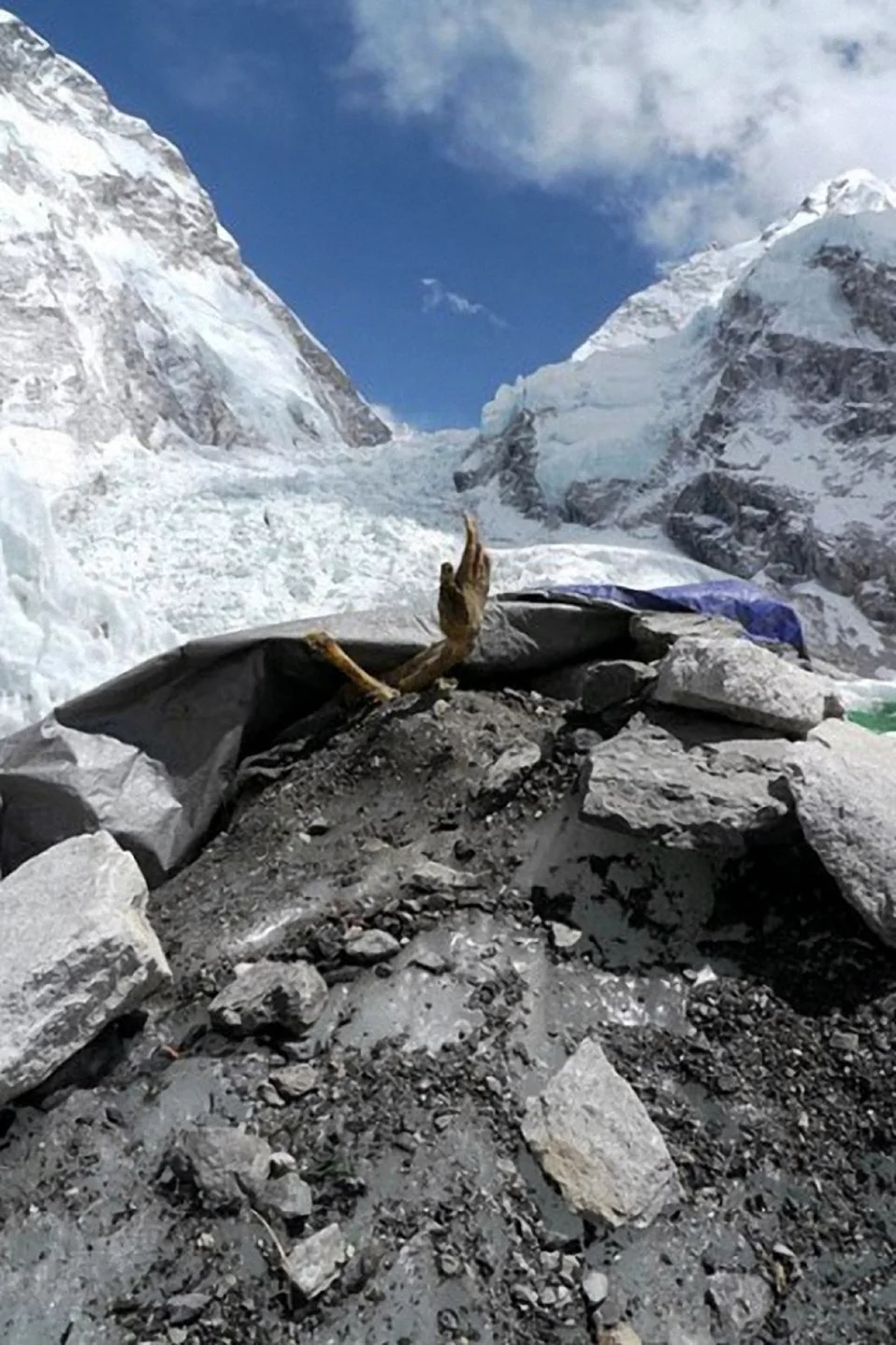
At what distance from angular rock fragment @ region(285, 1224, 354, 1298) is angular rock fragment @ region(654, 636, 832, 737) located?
1.40 metres

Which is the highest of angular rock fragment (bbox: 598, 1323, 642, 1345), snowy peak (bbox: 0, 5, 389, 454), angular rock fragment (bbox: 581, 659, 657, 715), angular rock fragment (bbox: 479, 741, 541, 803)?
snowy peak (bbox: 0, 5, 389, 454)

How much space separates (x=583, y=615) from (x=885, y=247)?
39.9 m

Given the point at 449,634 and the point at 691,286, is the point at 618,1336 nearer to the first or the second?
the point at 449,634

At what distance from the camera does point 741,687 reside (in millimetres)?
2479

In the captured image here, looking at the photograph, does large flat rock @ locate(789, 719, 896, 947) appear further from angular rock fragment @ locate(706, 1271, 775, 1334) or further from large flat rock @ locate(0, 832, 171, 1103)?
large flat rock @ locate(0, 832, 171, 1103)

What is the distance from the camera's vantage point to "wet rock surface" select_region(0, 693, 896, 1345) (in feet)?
5.41

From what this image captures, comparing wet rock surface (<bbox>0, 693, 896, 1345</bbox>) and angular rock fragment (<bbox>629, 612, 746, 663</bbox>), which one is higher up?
angular rock fragment (<bbox>629, 612, 746, 663</bbox>)

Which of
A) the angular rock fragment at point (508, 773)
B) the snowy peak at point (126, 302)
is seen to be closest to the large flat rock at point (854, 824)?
the angular rock fragment at point (508, 773)

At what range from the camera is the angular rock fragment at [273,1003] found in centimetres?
204

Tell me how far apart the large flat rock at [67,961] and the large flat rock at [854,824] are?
136 centimetres

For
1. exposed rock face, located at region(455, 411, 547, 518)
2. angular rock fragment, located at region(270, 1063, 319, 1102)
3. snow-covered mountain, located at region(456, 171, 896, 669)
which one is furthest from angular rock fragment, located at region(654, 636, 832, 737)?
exposed rock face, located at region(455, 411, 547, 518)

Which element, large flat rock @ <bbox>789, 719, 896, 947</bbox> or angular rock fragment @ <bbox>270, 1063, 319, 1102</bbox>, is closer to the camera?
angular rock fragment @ <bbox>270, 1063, 319, 1102</bbox>

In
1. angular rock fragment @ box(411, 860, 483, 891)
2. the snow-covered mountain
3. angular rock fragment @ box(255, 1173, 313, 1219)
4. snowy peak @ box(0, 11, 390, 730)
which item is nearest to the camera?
angular rock fragment @ box(255, 1173, 313, 1219)

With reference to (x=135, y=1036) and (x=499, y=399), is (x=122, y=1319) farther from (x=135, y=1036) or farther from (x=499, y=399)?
(x=499, y=399)
